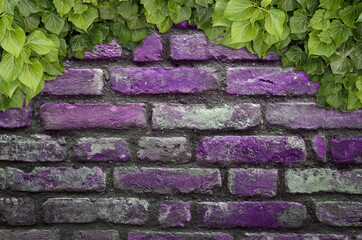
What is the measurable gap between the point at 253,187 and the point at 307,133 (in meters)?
0.19

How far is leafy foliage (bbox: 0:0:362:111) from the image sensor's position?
1.78 ft

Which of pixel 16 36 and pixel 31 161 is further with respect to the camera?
pixel 31 161

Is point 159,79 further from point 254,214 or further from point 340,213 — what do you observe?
point 340,213

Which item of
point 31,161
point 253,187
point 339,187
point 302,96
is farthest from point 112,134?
point 339,187

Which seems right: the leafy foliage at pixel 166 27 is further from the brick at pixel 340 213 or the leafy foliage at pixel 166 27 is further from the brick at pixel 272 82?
the brick at pixel 340 213

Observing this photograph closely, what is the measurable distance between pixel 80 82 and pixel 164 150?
0.27 meters

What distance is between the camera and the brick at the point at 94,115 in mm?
940

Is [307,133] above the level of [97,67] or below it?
below

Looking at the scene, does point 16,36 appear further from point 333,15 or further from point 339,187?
point 339,187

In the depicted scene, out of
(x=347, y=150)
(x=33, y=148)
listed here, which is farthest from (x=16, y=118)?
(x=347, y=150)

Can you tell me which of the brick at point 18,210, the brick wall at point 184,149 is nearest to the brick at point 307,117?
the brick wall at point 184,149

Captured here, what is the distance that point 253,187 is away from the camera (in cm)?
94

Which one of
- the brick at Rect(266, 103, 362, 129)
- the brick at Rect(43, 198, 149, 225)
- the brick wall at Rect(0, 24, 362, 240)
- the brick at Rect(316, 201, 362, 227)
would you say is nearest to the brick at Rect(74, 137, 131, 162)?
the brick wall at Rect(0, 24, 362, 240)

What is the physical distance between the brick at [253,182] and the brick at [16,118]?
20.9 inches
